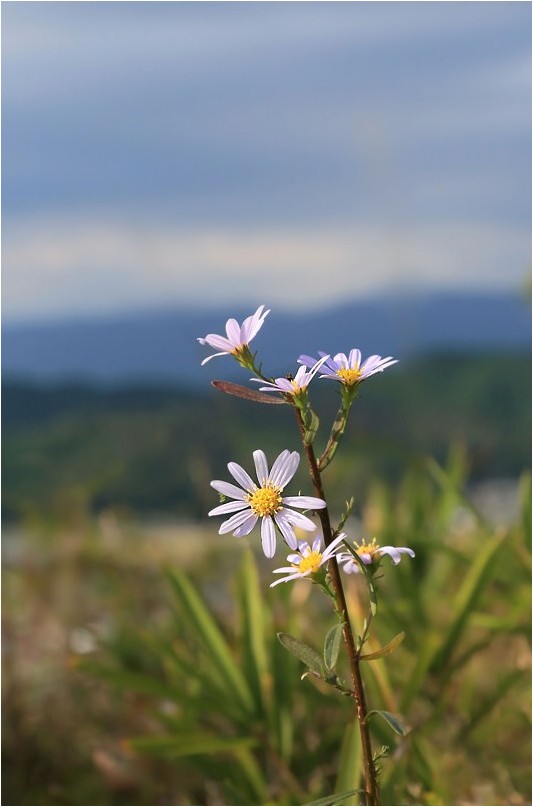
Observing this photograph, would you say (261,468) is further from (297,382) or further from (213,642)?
(213,642)

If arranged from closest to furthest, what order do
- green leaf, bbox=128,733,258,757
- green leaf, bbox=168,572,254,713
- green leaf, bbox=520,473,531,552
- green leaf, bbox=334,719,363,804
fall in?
green leaf, bbox=334,719,363,804 < green leaf, bbox=128,733,258,757 < green leaf, bbox=168,572,254,713 < green leaf, bbox=520,473,531,552

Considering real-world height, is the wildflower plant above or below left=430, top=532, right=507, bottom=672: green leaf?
above

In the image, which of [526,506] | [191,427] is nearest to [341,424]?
[526,506]

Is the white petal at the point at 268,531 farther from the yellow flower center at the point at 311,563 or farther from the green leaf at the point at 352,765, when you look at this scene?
the green leaf at the point at 352,765

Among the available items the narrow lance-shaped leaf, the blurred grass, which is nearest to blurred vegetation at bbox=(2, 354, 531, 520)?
the blurred grass

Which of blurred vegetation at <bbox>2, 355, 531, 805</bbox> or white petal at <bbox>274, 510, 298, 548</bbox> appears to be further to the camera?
blurred vegetation at <bbox>2, 355, 531, 805</bbox>

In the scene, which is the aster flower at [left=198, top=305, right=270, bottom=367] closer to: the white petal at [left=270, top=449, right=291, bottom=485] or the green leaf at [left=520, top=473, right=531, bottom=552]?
the white petal at [left=270, top=449, right=291, bottom=485]

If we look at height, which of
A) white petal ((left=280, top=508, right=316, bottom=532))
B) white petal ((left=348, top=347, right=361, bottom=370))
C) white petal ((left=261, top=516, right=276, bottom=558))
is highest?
white petal ((left=348, top=347, right=361, bottom=370))
